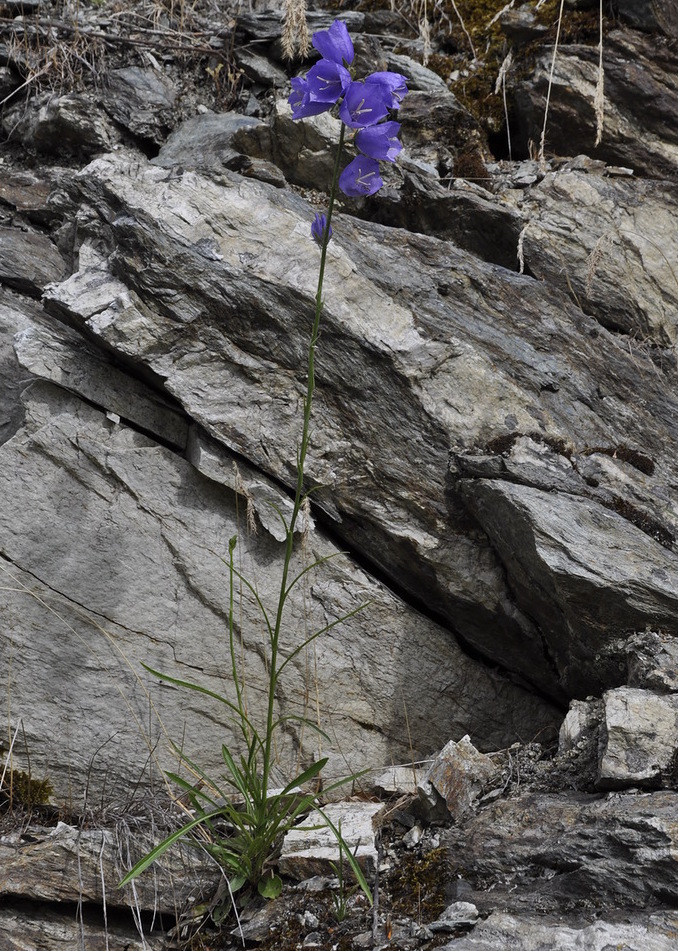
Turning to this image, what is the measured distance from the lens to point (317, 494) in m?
3.43

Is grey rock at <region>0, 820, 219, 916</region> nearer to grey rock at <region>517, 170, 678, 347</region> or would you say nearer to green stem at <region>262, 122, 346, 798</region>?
green stem at <region>262, 122, 346, 798</region>

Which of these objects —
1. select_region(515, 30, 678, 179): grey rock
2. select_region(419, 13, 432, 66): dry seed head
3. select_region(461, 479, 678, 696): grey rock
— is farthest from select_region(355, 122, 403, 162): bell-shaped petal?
select_region(419, 13, 432, 66): dry seed head

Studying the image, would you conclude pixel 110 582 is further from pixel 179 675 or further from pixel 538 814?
pixel 538 814

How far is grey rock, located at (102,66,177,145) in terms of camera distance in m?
4.53

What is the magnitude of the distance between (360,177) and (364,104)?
7.7 inches

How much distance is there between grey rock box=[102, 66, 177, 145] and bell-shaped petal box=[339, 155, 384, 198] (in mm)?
2731

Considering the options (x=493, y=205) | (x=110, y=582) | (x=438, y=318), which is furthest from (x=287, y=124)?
(x=110, y=582)

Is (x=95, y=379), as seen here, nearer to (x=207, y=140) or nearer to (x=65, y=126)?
(x=207, y=140)

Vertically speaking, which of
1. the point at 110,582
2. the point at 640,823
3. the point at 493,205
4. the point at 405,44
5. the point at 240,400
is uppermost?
the point at 405,44

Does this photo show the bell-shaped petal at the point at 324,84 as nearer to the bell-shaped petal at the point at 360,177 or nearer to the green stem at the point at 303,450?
the green stem at the point at 303,450

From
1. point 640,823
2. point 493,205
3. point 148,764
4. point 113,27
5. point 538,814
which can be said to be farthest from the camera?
point 113,27

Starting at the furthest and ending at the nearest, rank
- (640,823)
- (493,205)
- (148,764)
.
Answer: (493,205), (148,764), (640,823)

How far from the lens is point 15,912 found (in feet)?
8.24

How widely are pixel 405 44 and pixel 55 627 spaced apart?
4.06 m
